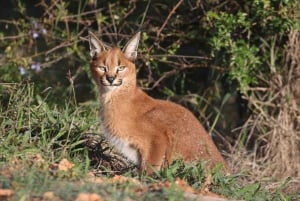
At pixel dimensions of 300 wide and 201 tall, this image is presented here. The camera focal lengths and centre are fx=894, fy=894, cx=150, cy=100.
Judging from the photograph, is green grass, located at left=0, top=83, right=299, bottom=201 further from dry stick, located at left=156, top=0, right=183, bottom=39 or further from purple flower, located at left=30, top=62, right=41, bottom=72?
dry stick, located at left=156, top=0, right=183, bottom=39

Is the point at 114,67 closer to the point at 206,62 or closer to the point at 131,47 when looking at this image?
the point at 131,47

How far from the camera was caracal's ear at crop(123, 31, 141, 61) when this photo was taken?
852cm

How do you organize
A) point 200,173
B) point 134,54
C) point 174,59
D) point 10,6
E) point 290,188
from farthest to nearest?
1. point 10,6
2. point 174,59
3. point 290,188
4. point 134,54
5. point 200,173

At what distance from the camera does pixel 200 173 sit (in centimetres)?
786

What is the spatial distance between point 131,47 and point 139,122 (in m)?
0.78

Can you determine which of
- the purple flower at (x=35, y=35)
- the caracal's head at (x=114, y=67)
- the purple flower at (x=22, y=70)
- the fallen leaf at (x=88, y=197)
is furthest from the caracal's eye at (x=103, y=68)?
the purple flower at (x=35, y=35)

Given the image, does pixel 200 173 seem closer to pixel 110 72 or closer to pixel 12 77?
pixel 110 72

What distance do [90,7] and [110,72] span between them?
409 cm

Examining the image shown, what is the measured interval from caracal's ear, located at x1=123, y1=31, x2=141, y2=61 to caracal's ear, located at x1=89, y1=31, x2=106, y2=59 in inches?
8.6

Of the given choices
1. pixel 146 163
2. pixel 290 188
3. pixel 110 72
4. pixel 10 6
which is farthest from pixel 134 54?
pixel 10 6

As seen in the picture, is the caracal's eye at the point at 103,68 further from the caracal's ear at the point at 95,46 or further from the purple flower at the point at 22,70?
the purple flower at the point at 22,70

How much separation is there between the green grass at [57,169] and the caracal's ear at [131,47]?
0.91 meters

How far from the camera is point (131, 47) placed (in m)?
8.55

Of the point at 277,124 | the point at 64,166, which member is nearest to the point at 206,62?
the point at 277,124
